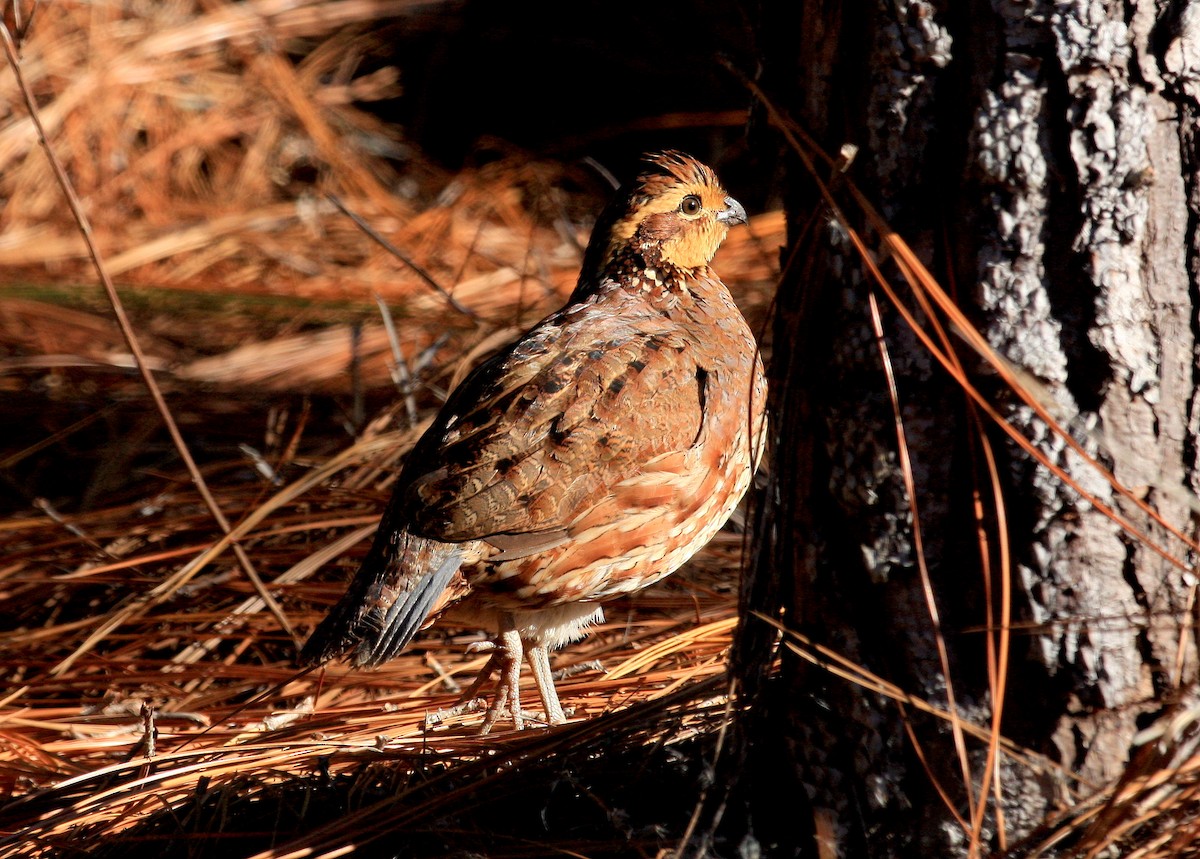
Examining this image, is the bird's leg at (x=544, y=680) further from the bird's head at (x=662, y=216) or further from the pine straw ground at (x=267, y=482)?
the bird's head at (x=662, y=216)

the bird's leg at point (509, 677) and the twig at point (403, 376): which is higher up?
the twig at point (403, 376)

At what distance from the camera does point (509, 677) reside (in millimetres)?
3045

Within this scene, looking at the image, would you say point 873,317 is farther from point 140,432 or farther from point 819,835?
point 140,432

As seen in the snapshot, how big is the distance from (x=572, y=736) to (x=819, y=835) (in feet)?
1.79

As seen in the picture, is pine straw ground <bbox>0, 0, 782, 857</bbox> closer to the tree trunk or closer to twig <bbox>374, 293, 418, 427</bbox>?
twig <bbox>374, 293, 418, 427</bbox>

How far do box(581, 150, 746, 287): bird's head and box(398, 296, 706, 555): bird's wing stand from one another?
1.56 ft

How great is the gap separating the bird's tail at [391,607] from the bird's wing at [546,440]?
5 cm

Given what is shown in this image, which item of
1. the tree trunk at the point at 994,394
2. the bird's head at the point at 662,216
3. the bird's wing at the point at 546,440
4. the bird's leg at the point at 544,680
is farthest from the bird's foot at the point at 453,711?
the bird's head at the point at 662,216

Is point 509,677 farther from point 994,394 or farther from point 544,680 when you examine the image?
point 994,394

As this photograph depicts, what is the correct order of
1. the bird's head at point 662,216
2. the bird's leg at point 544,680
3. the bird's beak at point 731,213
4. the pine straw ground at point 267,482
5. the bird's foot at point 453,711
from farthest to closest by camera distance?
the bird's beak at point 731,213, the bird's head at point 662,216, the bird's leg at point 544,680, the bird's foot at point 453,711, the pine straw ground at point 267,482

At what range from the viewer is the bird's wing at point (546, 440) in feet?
9.18

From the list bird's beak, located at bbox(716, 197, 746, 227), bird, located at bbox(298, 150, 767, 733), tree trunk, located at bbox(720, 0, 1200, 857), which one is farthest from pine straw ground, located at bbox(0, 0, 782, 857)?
bird's beak, located at bbox(716, 197, 746, 227)

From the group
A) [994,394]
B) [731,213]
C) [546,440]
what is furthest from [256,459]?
[994,394]

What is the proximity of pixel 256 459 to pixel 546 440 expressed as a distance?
1.75 m
